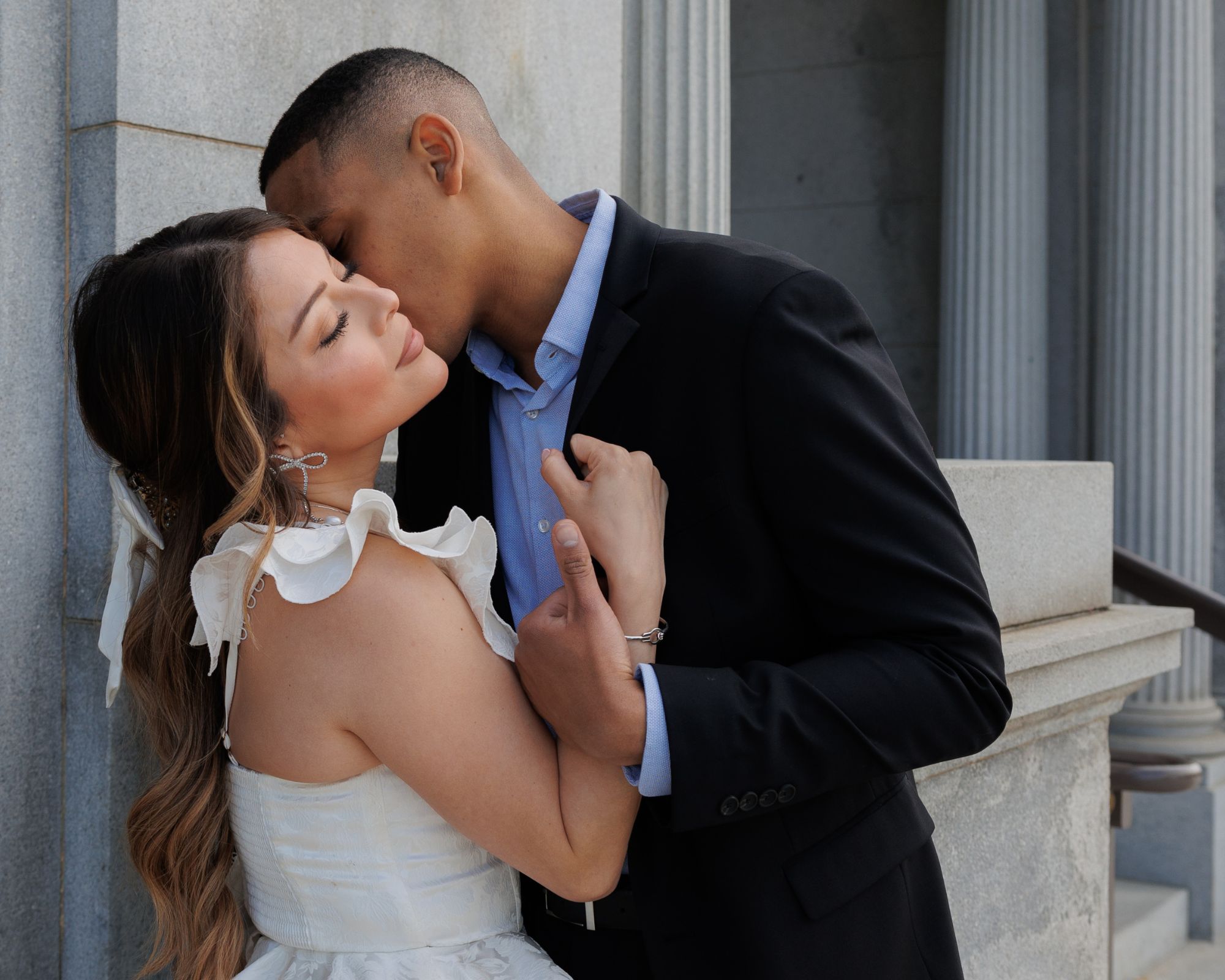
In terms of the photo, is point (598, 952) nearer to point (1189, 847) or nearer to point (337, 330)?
point (337, 330)

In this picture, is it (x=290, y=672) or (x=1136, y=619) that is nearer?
(x=290, y=672)

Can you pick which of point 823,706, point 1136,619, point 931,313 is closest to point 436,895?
point 823,706

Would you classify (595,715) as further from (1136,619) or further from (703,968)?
(1136,619)

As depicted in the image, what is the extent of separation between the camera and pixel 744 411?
1.79 meters

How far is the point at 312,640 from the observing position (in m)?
1.69

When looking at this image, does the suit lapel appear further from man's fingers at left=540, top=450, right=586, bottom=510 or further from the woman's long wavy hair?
the woman's long wavy hair

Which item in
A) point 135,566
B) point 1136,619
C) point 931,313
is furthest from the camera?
point 931,313

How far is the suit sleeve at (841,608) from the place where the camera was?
1.65 meters

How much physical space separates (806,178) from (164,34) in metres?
7.66

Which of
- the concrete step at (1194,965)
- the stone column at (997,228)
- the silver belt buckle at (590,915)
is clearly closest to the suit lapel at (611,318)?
the silver belt buckle at (590,915)

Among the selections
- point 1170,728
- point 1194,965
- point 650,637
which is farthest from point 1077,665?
point 1170,728

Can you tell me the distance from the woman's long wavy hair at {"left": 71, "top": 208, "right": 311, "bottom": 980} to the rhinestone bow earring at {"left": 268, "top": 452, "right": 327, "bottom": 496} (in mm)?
22

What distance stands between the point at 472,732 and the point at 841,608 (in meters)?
0.52

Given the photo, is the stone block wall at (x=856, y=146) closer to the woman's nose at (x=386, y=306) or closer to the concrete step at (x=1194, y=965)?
the concrete step at (x=1194, y=965)
